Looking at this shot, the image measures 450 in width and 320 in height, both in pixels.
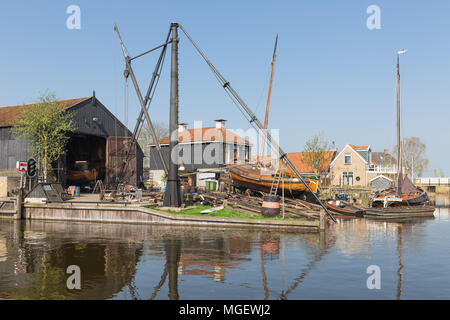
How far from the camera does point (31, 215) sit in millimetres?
29328

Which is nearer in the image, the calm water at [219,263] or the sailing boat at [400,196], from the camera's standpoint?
the calm water at [219,263]

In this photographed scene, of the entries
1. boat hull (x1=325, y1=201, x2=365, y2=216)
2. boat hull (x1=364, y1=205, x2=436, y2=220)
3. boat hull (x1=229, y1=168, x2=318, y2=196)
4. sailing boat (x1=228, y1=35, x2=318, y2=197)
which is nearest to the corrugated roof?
sailing boat (x1=228, y1=35, x2=318, y2=197)

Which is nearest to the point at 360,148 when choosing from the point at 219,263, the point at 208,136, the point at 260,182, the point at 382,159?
the point at 382,159

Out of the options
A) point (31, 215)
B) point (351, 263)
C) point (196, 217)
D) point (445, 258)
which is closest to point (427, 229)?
point (445, 258)

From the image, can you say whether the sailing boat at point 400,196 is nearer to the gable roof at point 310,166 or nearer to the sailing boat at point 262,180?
the sailing boat at point 262,180

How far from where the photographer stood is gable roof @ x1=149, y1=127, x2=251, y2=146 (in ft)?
155

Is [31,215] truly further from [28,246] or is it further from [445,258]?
[445,258]

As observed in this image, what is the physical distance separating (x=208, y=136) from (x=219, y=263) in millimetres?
33826

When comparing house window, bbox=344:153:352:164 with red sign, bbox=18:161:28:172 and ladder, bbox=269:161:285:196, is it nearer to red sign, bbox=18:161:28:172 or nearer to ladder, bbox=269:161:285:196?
ladder, bbox=269:161:285:196

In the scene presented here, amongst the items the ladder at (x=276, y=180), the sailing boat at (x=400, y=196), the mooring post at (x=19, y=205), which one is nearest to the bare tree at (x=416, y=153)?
the sailing boat at (x=400, y=196)

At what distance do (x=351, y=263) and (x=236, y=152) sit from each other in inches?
1375

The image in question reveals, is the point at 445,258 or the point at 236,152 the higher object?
the point at 236,152

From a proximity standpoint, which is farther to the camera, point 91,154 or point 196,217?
point 91,154

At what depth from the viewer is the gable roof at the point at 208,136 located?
4719 cm
